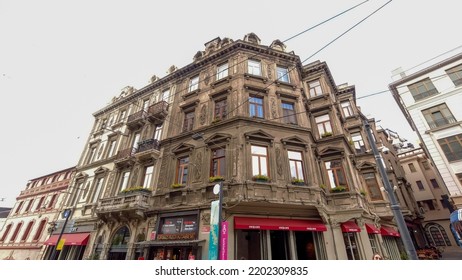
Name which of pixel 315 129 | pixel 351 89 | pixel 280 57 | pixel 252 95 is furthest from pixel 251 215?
pixel 351 89

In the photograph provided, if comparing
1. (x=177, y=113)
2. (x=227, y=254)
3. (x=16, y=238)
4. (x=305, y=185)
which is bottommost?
(x=227, y=254)

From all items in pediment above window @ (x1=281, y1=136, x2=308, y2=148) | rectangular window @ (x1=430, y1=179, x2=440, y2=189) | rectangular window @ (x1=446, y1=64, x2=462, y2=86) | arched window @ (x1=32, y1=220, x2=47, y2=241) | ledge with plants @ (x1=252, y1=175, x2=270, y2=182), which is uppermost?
rectangular window @ (x1=446, y1=64, x2=462, y2=86)

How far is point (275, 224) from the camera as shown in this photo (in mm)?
9859

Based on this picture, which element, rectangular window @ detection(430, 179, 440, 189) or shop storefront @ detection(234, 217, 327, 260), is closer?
shop storefront @ detection(234, 217, 327, 260)

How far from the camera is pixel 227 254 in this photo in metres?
8.97

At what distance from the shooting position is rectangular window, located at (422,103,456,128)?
63.2ft

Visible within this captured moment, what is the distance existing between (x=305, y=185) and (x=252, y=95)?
273 inches

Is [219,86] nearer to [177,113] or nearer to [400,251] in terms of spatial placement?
[177,113]

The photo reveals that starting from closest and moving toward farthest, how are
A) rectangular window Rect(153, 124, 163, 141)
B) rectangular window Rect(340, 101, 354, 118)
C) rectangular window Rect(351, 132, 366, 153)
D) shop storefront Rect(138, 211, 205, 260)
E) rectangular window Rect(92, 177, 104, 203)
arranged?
1. shop storefront Rect(138, 211, 205, 260)
2. rectangular window Rect(153, 124, 163, 141)
3. rectangular window Rect(92, 177, 104, 203)
4. rectangular window Rect(351, 132, 366, 153)
5. rectangular window Rect(340, 101, 354, 118)

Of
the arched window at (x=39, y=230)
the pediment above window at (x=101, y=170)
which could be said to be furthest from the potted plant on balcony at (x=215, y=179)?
the arched window at (x=39, y=230)

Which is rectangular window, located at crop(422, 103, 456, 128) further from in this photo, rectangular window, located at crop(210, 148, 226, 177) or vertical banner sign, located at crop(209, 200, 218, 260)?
vertical banner sign, located at crop(209, 200, 218, 260)

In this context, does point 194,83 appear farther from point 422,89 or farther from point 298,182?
point 422,89

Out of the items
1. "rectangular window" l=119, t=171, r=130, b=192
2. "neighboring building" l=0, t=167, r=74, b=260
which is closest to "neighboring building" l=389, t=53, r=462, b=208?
"rectangular window" l=119, t=171, r=130, b=192

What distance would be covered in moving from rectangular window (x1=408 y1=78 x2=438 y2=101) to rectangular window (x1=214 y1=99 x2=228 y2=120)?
22075 millimetres
